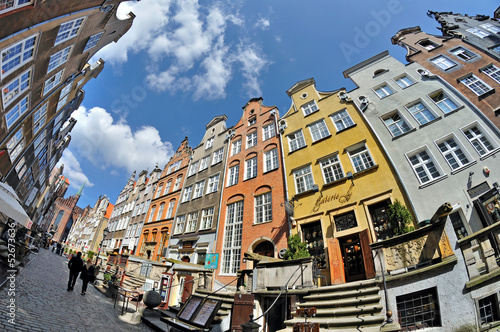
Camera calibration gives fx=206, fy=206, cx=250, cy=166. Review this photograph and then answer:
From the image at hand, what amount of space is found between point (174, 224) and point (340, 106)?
64.5 ft

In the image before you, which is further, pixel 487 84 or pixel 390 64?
pixel 390 64

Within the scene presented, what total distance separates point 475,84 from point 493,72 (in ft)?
5.25

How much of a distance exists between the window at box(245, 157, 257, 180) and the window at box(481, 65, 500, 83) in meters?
15.4

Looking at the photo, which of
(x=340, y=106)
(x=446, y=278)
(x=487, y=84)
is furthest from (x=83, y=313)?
(x=487, y=84)

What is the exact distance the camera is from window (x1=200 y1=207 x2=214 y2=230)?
18578mm

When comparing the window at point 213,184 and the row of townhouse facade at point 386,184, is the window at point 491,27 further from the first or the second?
the window at point 213,184

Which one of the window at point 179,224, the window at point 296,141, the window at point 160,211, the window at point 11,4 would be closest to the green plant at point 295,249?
the window at point 296,141

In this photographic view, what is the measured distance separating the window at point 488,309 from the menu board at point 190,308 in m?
7.37

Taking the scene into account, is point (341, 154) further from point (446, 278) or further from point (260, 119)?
point (260, 119)

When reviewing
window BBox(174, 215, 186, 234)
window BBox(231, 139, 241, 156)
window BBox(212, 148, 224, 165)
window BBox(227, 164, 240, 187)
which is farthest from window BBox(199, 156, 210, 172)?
window BBox(174, 215, 186, 234)

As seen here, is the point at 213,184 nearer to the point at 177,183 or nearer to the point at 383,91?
the point at 177,183

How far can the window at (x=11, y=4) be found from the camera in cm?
862

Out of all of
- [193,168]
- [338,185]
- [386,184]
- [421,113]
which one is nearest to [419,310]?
[386,184]

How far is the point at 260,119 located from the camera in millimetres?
20797
